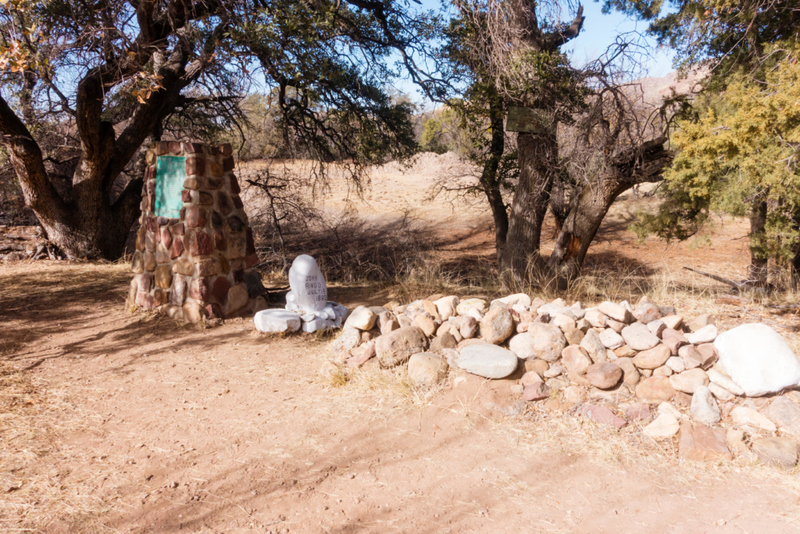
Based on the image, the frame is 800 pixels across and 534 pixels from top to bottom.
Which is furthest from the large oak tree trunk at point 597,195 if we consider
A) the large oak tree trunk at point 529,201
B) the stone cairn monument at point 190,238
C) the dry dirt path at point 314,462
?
the stone cairn monument at point 190,238

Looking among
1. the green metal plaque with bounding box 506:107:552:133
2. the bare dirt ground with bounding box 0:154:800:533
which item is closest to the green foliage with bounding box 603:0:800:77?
the green metal plaque with bounding box 506:107:552:133

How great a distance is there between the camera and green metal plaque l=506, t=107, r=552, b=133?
24.8 ft

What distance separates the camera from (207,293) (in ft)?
19.1

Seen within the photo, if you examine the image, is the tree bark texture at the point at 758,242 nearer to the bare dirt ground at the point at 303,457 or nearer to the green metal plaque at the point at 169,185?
the bare dirt ground at the point at 303,457

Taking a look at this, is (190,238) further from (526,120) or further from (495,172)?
(495,172)

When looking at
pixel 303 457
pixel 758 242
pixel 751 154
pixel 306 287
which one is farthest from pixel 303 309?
pixel 758 242

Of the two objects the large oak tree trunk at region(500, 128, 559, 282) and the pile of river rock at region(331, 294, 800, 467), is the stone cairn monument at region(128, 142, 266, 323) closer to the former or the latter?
the pile of river rock at region(331, 294, 800, 467)

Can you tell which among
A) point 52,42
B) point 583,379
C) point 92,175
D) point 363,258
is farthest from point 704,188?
point 92,175

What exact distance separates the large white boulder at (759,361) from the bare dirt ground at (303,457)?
25.8 inches

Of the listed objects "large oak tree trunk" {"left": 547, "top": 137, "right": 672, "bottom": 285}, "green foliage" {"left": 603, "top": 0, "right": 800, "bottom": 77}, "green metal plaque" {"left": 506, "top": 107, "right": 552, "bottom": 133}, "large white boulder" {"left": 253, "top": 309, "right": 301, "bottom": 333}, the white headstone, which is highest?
"green foliage" {"left": 603, "top": 0, "right": 800, "bottom": 77}

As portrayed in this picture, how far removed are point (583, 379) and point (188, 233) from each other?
14.1 ft

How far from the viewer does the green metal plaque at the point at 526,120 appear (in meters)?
7.55

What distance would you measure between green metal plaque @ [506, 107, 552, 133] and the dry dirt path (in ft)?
15.1

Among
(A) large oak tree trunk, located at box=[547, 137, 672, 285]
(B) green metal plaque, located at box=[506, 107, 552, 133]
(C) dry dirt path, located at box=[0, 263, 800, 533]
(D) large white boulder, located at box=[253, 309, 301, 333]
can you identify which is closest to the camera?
(C) dry dirt path, located at box=[0, 263, 800, 533]
